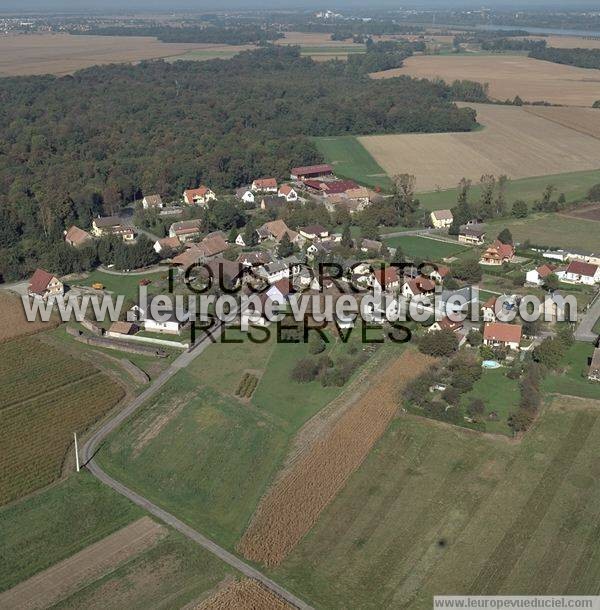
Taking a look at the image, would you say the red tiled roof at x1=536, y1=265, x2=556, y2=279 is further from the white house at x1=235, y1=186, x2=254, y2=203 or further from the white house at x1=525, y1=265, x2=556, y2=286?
the white house at x1=235, y1=186, x2=254, y2=203

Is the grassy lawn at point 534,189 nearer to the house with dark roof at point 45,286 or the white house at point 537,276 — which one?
the white house at point 537,276

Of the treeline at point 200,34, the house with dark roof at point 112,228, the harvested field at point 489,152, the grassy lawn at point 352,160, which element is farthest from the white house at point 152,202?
the treeline at point 200,34

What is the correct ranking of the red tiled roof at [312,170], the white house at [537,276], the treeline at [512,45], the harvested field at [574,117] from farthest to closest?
the treeline at [512,45], the harvested field at [574,117], the red tiled roof at [312,170], the white house at [537,276]

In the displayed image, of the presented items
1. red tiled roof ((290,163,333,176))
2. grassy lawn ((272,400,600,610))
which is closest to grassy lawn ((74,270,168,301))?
grassy lawn ((272,400,600,610))

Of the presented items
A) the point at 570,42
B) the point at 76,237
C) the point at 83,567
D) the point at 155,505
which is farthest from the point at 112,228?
the point at 570,42

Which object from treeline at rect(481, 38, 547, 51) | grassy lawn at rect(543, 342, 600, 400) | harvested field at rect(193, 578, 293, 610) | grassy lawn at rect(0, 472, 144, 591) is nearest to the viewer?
harvested field at rect(193, 578, 293, 610)

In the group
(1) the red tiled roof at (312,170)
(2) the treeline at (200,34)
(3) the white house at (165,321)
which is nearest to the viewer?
(3) the white house at (165,321)

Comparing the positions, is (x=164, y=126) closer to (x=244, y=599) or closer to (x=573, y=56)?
(x=244, y=599)
